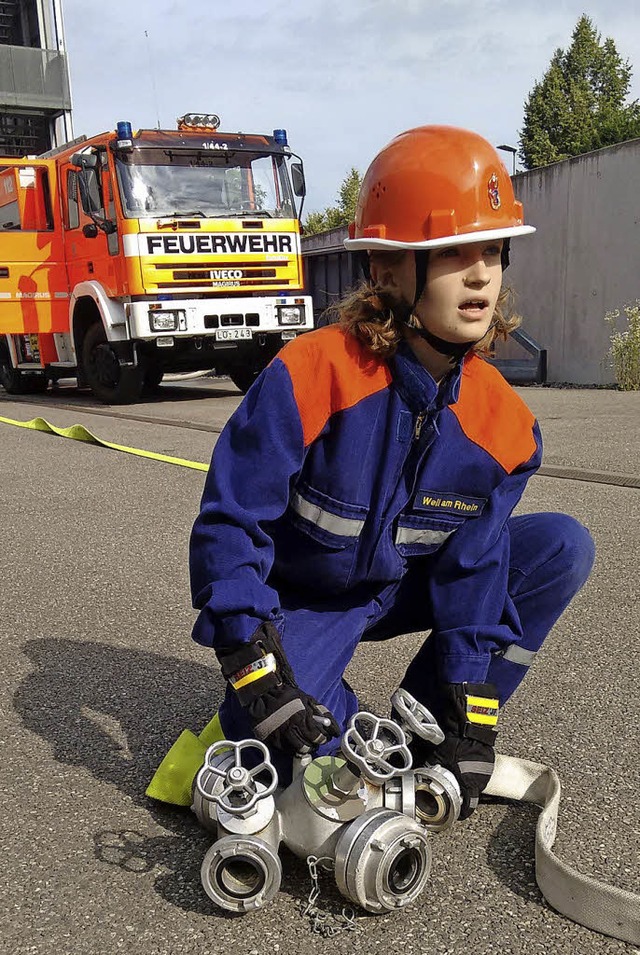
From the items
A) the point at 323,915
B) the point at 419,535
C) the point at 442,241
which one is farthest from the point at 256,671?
the point at 442,241

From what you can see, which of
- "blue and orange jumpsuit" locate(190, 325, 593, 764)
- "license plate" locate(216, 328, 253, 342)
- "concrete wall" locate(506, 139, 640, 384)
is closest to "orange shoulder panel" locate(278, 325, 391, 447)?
"blue and orange jumpsuit" locate(190, 325, 593, 764)

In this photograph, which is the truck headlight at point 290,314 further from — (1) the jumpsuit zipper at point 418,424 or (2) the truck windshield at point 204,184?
(1) the jumpsuit zipper at point 418,424

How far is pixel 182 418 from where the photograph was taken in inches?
404

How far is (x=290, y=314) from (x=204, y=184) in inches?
71.5

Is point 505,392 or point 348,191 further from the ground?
point 348,191

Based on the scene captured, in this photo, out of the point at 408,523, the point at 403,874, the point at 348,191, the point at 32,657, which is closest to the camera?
the point at 403,874

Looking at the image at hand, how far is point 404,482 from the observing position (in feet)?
6.91

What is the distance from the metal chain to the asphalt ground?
15mm

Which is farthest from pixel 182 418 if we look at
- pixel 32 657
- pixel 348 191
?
pixel 348 191

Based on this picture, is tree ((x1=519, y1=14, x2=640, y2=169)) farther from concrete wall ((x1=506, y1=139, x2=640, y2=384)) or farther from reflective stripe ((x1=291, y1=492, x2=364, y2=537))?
reflective stripe ((x1=291, y1=492, x2=364, y2=537))

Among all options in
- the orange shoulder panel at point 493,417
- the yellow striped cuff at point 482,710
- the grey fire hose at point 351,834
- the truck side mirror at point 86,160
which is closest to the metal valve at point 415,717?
the grey fire hose at point 351,834

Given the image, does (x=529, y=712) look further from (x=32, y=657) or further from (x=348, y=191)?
(x=348, y=191)

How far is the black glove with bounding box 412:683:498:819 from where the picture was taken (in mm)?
2035

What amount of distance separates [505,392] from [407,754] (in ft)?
2.87
